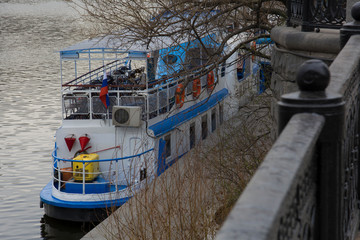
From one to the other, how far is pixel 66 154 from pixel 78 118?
1183mm

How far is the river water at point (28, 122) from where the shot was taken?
19.7 m

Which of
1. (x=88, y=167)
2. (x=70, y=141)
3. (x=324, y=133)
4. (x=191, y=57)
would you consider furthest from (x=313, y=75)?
(x=70, y=141)

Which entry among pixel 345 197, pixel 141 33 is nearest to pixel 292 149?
pixel 345 197

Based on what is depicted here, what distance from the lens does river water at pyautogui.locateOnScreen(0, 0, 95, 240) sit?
64.6ft

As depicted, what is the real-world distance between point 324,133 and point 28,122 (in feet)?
92.1

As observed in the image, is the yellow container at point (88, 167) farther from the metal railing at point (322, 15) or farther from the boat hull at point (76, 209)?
the metal railing at point (322, 15)

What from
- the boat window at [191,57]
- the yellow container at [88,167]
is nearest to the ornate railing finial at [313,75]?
the boat window at [191,57]

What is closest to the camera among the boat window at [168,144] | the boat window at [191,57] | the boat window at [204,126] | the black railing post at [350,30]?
the black railing post at [350,30]

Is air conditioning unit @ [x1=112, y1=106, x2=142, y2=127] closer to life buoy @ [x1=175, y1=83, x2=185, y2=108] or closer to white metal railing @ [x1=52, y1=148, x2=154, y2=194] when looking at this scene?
white metal railing @ [x1=52, y1=148, x2=154, y2=194]

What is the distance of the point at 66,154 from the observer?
20766 millimetres

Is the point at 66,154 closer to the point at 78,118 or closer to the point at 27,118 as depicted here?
the point at 78,118

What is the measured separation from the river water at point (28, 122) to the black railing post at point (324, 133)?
1587 cm

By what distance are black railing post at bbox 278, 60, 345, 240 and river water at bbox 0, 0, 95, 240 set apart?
15.9 metres

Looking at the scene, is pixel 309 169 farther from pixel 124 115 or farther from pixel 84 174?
pixel 124 115
